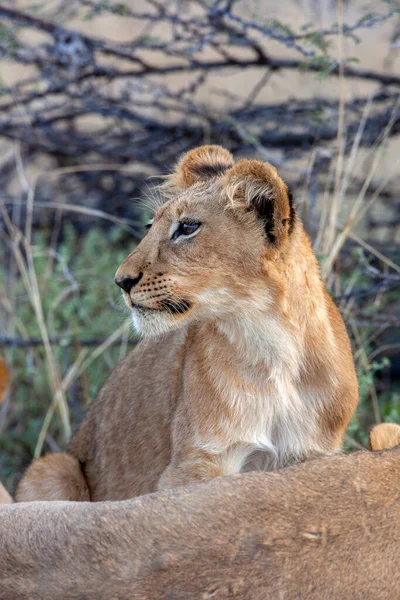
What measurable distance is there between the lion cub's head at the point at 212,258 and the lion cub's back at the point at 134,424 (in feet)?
1.62

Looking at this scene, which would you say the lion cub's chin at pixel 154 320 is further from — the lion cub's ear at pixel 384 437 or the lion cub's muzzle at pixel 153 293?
the lion cub's ear at pixel 384 437

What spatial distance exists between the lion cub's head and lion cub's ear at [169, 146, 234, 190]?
1.22ft

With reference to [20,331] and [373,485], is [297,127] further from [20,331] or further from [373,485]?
[373,485]

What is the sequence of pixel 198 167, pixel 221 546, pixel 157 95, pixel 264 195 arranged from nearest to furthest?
1. pixel 221 546
2. pixel 264 195
3. pixel 198 167
4. pixel 157 95

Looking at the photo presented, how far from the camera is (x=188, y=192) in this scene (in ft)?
11.3

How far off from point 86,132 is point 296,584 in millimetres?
5947

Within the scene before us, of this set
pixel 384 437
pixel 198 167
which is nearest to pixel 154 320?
pixel 198 167

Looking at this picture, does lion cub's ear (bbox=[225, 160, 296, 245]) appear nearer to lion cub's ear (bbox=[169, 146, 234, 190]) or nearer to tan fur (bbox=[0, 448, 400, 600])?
lion cub's ear (bbox=[169, 146, 234, 190])

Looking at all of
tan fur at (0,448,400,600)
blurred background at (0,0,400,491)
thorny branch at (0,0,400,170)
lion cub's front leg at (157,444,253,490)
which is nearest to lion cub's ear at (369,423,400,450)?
lion cub's front leg at (157,444,253,490)

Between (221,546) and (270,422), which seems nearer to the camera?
(221,546)

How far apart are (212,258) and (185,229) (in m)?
0.14

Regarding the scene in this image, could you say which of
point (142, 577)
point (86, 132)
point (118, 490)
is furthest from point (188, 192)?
point (86, 132)

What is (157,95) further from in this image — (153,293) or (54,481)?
(153,293)

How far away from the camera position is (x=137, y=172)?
24.4 feet
